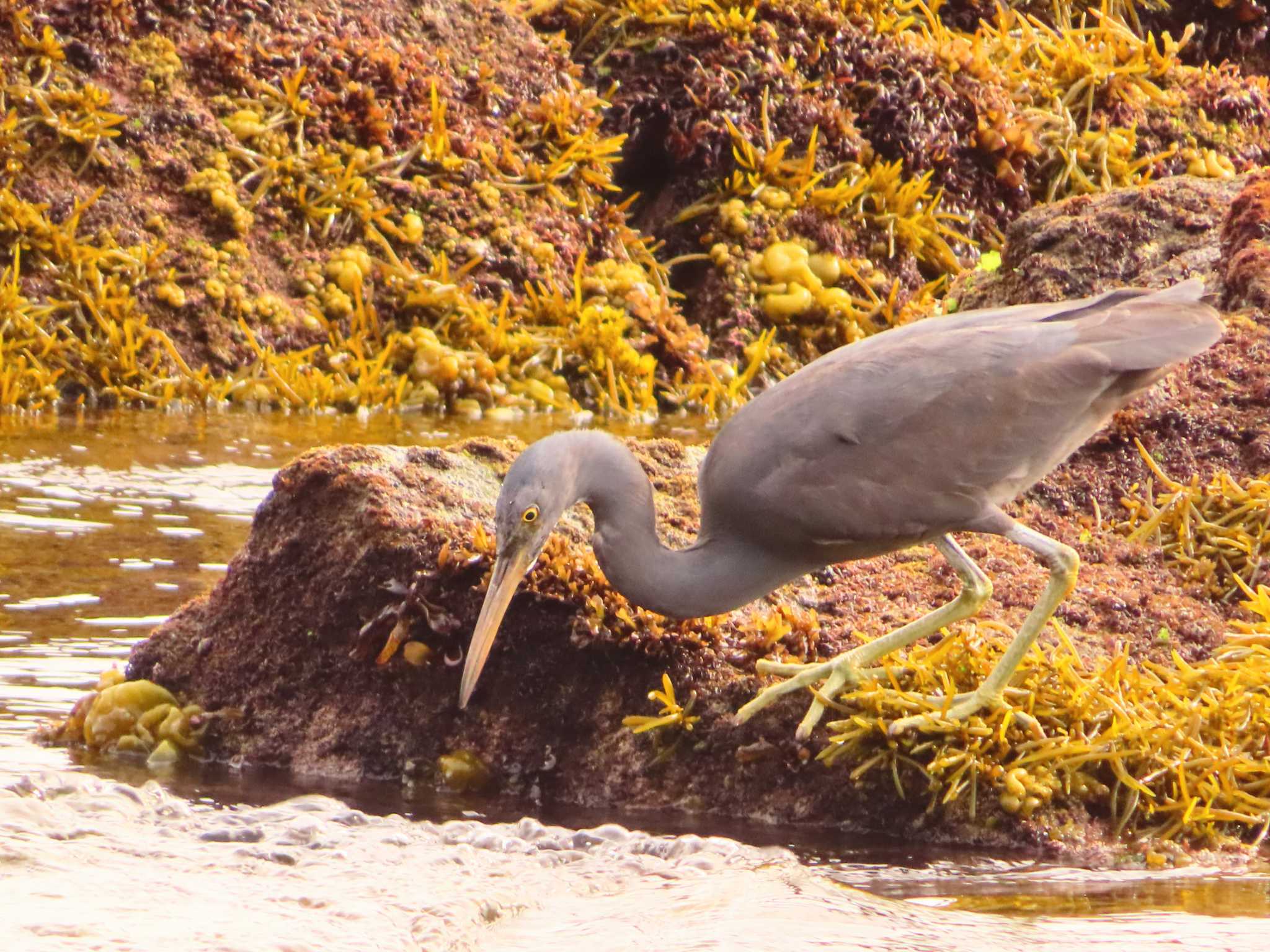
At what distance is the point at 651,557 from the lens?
13.8ft

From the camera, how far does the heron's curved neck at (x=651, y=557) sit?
4.17 m

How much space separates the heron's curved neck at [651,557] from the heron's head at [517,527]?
152 millimetres

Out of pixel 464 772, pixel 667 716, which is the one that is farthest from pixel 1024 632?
pixel 464 772

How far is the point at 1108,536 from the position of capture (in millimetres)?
5277

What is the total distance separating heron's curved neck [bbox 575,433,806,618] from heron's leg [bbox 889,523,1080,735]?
0.53 metres

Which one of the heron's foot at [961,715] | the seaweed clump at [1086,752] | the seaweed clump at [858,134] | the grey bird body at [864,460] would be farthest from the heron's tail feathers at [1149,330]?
the seaweed clump at [858,134]

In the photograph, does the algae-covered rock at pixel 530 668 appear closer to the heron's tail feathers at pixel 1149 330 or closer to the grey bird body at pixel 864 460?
the grey bird body at pixel 864 460

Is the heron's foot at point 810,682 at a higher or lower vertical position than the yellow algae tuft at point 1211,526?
lower

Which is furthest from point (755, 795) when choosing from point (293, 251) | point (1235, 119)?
point (1235, 119)

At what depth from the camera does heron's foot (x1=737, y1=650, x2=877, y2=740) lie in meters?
4.05

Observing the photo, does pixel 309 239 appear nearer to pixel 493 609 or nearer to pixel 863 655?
pixel 493 609

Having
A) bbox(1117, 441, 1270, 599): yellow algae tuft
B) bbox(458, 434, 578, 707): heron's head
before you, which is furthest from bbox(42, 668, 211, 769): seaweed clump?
bbox(1117, 441, 1270, 599): yellow algae tuft

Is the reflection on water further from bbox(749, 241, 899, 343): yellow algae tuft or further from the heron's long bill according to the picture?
bbox(749, 241, 899, 343): yellow algae tuft

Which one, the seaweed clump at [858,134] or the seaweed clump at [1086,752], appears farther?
the seaweed clump at [858,134]
